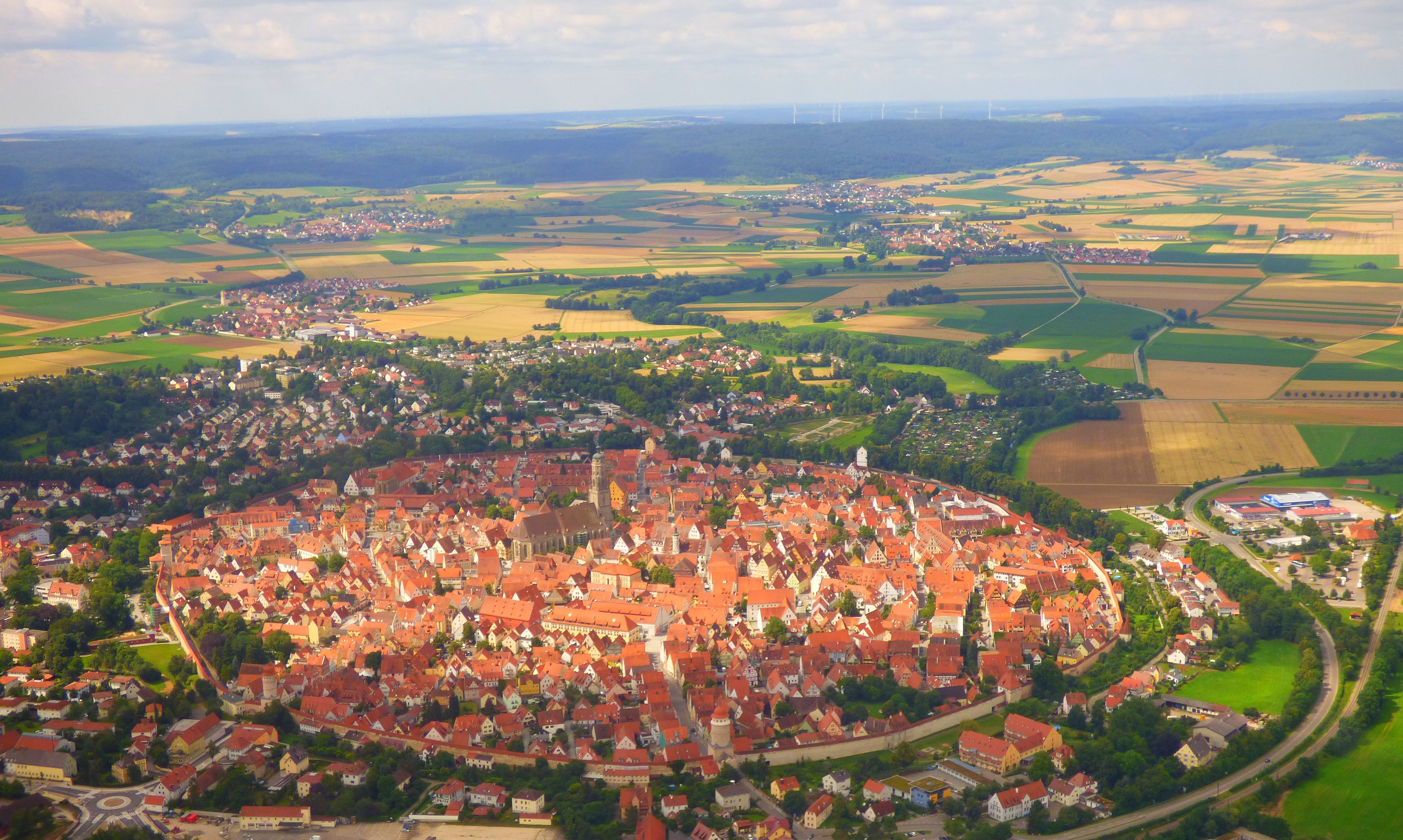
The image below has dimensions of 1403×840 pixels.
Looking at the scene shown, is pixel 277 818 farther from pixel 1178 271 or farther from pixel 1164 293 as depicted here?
pixel 1178 271

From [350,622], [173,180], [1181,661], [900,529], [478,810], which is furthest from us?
[173,180]

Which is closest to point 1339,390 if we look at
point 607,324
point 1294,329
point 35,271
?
point 1294,329

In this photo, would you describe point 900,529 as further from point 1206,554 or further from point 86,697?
point 86,697

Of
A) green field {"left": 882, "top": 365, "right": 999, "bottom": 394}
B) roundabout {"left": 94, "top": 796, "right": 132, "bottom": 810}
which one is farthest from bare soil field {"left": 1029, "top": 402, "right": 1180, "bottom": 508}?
roundabout {"left": 94, "top": 796, "right": 132, "bottom": 810}

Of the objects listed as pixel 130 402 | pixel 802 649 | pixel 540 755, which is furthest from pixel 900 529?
pixel 130 402

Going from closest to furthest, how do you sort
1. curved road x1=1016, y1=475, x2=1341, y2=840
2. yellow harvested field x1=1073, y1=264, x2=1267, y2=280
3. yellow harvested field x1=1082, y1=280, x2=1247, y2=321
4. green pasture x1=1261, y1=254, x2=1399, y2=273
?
curved road x1=1016, y1=475, x2=1341, y2=840 < yellow harvested field x1=1082, y1=280, x2=1247, y2=321 < green pasture x1=1261, y1=254, x2=1399, y2=273 < yellow harvested field x1=1073, y1=264, x2=1267, y2=280

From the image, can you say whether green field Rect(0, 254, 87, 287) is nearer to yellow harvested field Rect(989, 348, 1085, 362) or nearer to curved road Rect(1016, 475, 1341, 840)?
yellow harvested field Rect(989, 348, 1085, 362)

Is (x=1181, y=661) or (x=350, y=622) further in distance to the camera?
(x=350, y=622)
